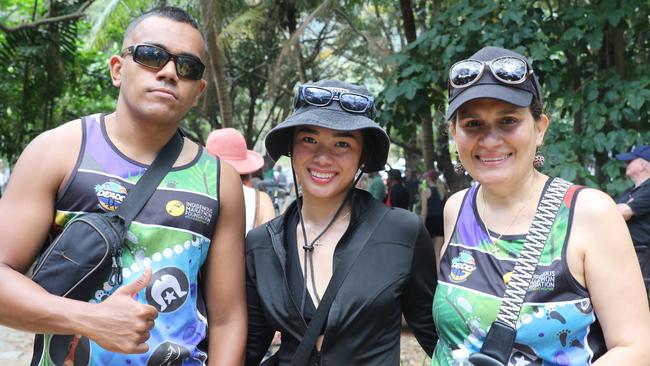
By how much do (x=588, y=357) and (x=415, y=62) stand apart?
514cm

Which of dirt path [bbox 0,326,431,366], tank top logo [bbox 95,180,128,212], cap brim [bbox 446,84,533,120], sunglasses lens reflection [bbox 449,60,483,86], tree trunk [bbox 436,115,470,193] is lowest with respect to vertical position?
dirt path [bbox 0,326,431,366]

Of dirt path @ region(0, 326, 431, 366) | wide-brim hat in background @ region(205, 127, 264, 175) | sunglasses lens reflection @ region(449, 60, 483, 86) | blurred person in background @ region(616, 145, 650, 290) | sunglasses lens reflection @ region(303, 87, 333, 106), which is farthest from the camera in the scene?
blurred person in background @ region(616, 145, 650, 290)

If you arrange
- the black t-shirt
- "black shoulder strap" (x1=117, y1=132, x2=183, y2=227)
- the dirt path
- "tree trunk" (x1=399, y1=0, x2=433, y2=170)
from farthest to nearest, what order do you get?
"tree trunk" (x1=399, y1=0, x2=433, y2=170)
the black t-shirt
the dirt path
"black shoulder strap" (x1=117, y1=132, x2=183, y2=227)

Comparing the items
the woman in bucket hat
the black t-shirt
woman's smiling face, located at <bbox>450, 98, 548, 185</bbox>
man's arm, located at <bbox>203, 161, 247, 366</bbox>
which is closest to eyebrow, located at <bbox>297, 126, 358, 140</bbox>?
man's arm, located at <bbox>203, 161, 247, 366</bbox>

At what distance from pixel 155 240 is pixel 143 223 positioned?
0.07 meters

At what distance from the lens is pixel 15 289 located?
1932 mm

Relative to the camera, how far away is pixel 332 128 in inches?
95.3

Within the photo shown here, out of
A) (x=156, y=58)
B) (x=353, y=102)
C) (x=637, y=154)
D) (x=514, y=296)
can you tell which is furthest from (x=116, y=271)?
(x=637, y=154)

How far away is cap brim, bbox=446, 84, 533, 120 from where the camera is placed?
2.16m

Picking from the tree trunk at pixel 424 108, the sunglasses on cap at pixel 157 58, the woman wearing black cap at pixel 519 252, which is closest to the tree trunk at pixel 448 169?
the tree trunk at pixel 424 108

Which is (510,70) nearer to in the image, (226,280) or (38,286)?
(226,280)

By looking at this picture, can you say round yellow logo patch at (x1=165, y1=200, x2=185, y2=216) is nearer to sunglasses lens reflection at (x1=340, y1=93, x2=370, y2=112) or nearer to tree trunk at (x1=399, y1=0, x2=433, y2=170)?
sunglasses lens reflection at (x1=340, y1=93, x2=370, y2=112)

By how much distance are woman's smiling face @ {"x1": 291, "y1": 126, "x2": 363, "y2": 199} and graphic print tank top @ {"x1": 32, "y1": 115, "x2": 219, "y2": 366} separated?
1.41 ft

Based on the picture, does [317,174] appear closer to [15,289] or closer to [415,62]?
[15,289]
